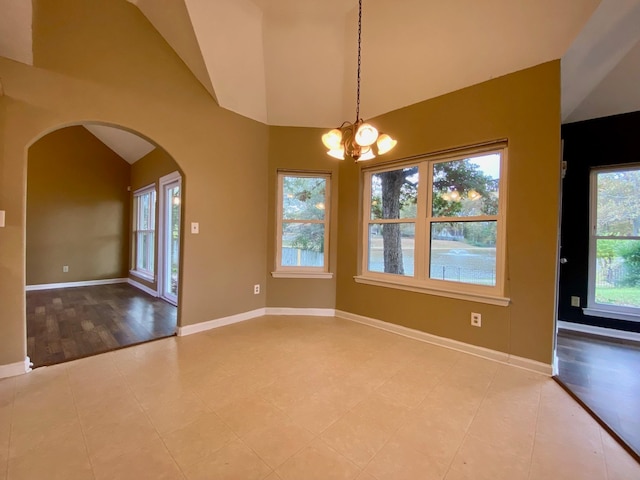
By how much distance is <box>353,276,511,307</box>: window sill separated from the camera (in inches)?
102

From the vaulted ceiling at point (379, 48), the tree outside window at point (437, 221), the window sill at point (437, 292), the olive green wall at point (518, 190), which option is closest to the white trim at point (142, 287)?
the vaulted ceiling at point (379, 48)

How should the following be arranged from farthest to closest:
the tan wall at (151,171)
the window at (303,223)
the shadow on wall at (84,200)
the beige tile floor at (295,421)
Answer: the shadow on wall at (84,200) < the tan wall at (151,171) < the window at (303,223) < the beige tile floor at (295,421)

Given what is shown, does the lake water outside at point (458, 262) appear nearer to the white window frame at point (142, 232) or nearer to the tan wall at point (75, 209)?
the white window frame at point (142, 232)

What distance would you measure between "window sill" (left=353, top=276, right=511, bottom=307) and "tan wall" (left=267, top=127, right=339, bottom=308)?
571 millimetres

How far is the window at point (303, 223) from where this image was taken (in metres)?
3.93

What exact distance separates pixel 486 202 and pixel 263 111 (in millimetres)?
2877

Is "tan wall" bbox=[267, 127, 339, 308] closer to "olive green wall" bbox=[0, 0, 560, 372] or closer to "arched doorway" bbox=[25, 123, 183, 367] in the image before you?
"olive green wall" bbox=[0, 0, 560, 372]

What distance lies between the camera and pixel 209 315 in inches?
132

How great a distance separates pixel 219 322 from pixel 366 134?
2.78 metres

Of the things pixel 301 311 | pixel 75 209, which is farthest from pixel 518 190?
pixel 75 209

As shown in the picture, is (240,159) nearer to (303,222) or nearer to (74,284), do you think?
(303,222)

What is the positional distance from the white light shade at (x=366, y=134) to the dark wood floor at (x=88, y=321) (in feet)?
9.48

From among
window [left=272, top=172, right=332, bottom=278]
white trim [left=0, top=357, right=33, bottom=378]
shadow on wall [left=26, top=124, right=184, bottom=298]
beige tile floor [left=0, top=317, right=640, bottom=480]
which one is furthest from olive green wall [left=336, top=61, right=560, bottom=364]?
shadow on wall [left=26, top=124, right=184, bottom=298]

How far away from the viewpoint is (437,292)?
9.75 ft
